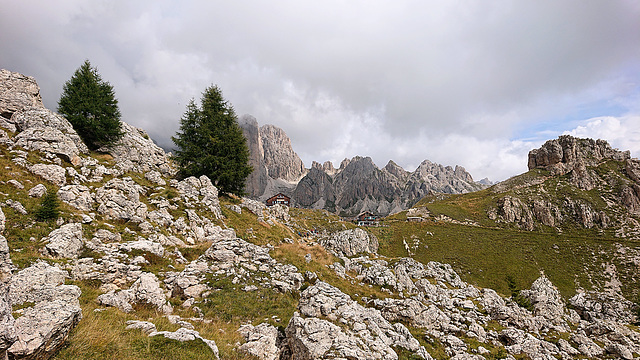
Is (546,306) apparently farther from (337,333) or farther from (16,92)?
(16,92)

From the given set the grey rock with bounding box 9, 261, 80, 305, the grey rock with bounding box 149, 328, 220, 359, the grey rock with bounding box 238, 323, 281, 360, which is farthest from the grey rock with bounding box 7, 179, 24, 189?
the grey rock with bounding box 238, 323, 281, 360

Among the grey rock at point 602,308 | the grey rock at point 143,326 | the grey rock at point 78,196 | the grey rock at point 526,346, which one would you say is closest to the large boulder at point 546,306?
the grey rock at point 602,308

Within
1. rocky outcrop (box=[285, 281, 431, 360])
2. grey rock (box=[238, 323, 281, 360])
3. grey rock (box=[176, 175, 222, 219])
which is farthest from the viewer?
grey rock (box=[176, 175, 222, 219])

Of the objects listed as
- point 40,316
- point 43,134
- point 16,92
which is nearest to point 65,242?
point 40,316

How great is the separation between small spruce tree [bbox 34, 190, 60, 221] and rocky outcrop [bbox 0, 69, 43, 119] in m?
20.4

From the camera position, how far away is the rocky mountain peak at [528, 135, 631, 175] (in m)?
120

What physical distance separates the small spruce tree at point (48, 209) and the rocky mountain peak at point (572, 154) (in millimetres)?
177656

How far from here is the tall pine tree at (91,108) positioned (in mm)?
32938

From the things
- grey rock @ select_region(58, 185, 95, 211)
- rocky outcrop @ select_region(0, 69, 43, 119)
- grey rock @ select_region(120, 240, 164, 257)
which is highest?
rocky outcrop @ select_region(0, 69, 43, 119)

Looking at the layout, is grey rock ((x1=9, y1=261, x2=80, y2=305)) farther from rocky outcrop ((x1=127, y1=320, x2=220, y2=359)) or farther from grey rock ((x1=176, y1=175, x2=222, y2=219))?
grey rock ((x1=176, y1=175, x2=222, y2=219))

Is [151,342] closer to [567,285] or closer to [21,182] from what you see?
[21,182]

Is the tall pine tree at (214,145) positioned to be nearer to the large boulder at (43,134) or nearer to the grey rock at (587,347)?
the large boulder at (43,134)

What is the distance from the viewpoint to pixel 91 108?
3369 centimetres

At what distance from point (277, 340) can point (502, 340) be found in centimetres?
2349
